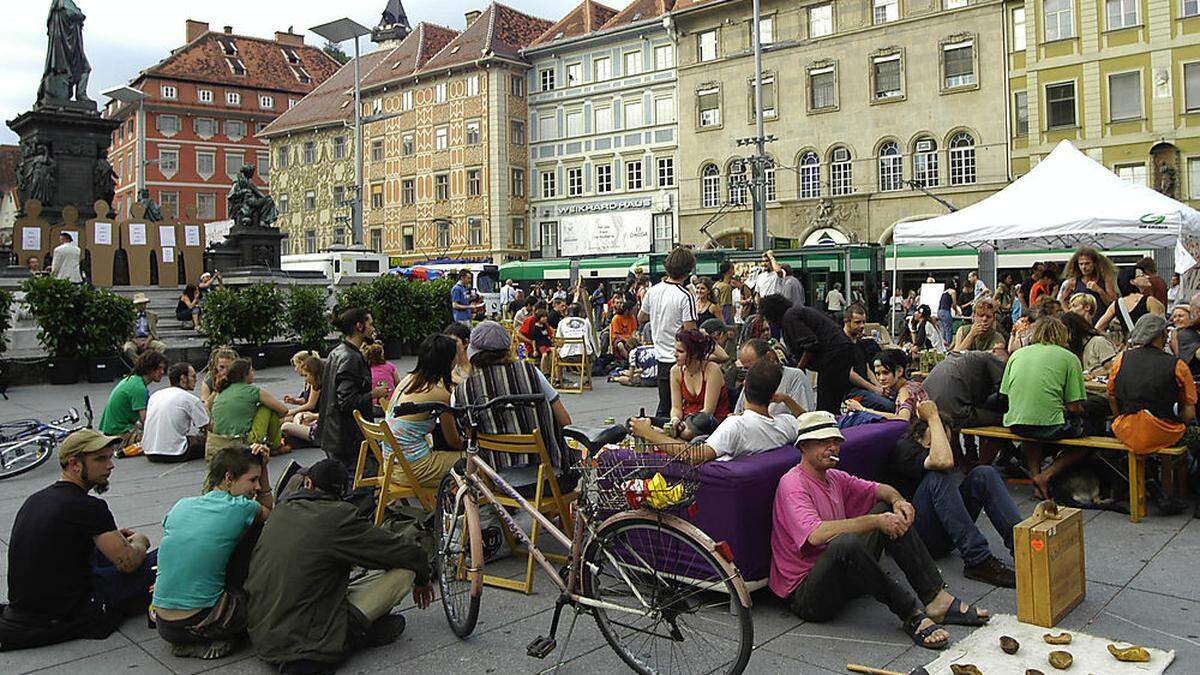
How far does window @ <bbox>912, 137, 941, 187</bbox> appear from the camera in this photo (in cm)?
4041

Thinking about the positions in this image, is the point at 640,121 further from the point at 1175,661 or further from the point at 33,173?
the point at 1175,661

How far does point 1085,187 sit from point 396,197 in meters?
51.4

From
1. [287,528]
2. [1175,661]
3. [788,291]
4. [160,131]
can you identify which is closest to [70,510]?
[287,528]

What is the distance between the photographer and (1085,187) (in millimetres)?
12977

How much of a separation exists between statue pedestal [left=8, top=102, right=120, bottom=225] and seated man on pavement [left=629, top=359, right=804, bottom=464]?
22.8 m

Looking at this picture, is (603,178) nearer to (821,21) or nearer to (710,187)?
(710,187)

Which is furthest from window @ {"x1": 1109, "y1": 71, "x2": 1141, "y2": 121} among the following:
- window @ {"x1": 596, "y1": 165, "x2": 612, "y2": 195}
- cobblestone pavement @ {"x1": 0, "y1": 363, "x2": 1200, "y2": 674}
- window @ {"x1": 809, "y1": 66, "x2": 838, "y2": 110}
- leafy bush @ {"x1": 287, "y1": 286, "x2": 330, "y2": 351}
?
cobblestone pavement @ {"x1": 0, "y1": 363, "x2": 1200, "y2": 674}

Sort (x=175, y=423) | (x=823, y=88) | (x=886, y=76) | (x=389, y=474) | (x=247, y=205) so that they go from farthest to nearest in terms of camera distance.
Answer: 1. (x=823, y=88)
2. (x=886, y=76)
3. (x=247, y=205)
4. (x=175, y=423)
5. (x=389, y=474)

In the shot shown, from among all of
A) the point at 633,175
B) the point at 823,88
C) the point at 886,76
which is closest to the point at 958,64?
the point at 886,76

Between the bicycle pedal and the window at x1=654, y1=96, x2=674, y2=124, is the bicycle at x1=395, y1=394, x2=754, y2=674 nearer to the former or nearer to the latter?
the bicycle pedal

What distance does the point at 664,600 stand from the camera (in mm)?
4121

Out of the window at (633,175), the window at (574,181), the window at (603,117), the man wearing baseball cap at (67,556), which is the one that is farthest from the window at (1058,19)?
the man wearing baseball cap at (67,556)

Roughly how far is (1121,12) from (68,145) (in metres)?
35.0

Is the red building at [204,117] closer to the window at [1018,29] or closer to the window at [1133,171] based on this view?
the window at [1018,29]
